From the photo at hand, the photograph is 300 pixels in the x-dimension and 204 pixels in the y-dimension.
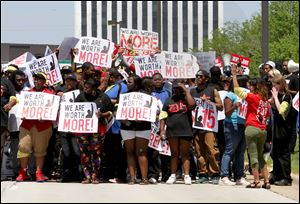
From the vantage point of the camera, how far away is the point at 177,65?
15.6 metres

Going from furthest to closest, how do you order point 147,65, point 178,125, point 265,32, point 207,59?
point 207,59 < point 265,32 < point 147,65 < point 178,125

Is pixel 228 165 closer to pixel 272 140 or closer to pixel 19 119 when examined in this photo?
pixel 272 140

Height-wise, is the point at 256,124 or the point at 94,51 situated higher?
the point at 94,51

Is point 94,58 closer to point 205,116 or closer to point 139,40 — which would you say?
point 139,40

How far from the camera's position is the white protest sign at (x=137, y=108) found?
1288 centimetres

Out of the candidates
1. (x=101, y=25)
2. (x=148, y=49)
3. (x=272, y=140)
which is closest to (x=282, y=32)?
(x=148, y=49)

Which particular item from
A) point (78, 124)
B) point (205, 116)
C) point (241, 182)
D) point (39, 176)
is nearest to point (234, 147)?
point (241, 182)

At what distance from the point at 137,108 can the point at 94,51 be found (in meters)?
3.40

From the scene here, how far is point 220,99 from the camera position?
528 inches

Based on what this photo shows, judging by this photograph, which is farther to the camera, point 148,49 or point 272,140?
point 148,49

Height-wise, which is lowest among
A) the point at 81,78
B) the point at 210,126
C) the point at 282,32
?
the point at 210,126

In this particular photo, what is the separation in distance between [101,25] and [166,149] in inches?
5014

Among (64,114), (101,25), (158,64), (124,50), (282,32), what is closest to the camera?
(64,114)

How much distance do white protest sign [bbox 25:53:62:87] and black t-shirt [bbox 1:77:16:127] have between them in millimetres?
1405
